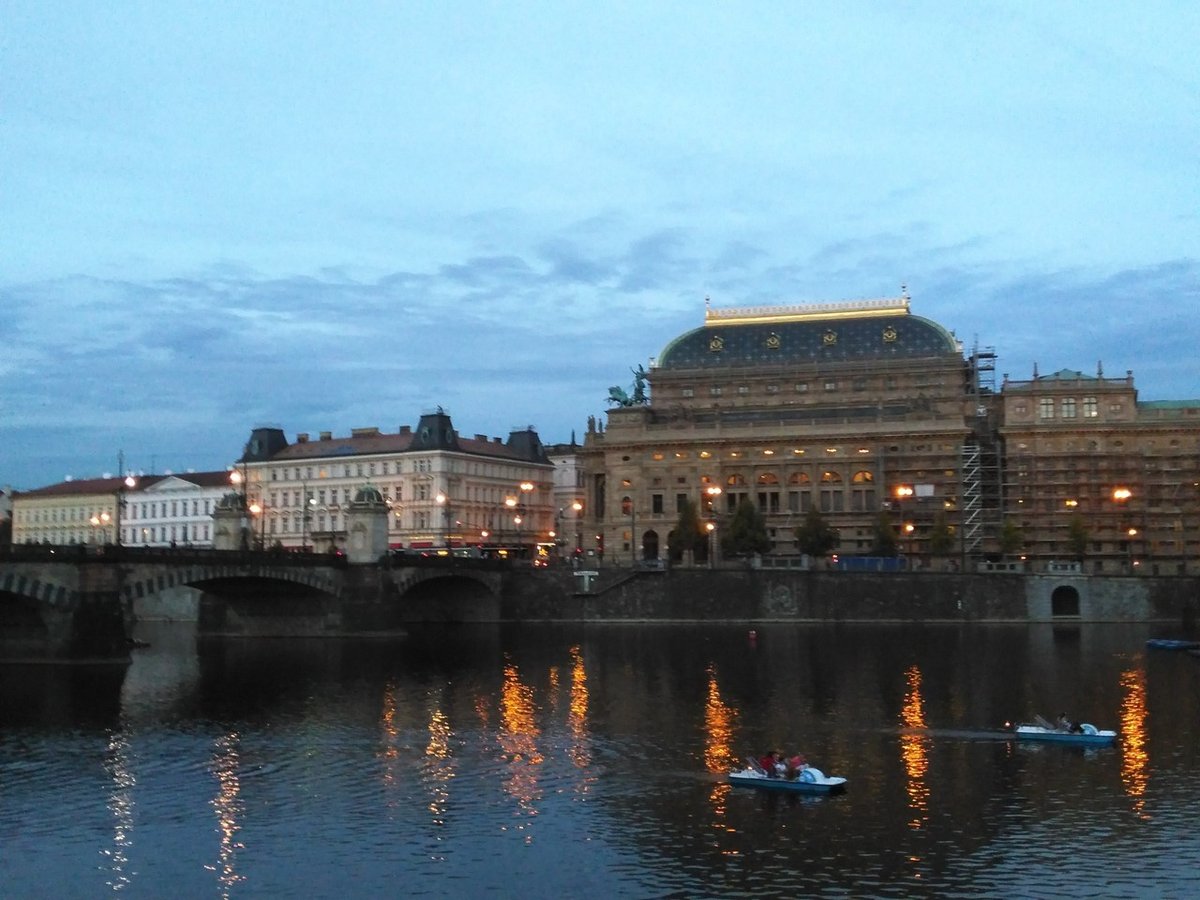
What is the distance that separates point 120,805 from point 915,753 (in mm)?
27373

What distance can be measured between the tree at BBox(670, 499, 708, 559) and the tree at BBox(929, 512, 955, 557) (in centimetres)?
2308

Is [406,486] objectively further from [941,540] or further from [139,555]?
[139,555]

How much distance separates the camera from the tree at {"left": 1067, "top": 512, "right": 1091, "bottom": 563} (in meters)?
138

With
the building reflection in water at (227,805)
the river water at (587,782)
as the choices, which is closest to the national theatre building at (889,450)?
the river water at (587,782)

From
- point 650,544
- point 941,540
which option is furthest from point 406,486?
point 941,540

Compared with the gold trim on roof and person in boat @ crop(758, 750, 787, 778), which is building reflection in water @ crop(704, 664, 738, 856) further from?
the gold trim on roof

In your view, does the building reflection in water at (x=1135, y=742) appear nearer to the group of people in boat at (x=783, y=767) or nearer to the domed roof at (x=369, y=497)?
the group of people in boat at (x=783, y=767)

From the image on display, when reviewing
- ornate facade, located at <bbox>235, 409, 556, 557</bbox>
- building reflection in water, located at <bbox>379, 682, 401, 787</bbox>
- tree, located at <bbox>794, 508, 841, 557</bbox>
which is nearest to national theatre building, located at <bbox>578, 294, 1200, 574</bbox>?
tree, located at <bbox>794, 508, 841, 557</bbox>

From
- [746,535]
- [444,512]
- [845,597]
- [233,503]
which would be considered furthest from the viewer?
[444,512]

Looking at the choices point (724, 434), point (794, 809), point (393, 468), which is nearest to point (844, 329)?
point (724, 434)

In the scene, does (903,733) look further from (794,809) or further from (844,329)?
(844,329)

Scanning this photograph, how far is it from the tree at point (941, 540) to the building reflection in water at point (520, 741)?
68.9 m

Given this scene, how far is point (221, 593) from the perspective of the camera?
4323 inches

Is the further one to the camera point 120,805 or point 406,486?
point 406,486
